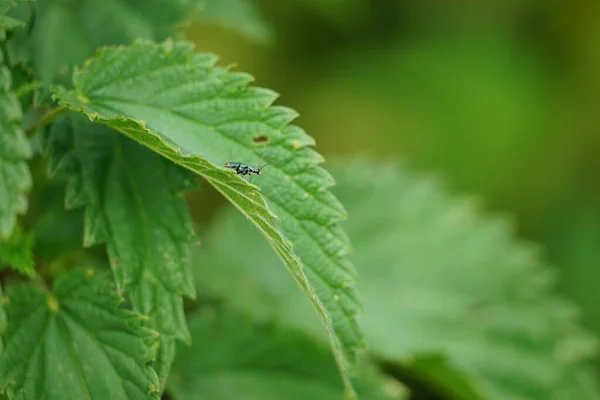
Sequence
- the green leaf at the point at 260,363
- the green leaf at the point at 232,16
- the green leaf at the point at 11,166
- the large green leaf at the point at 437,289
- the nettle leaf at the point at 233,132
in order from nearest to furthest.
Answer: the green leaf at the point at 11,166
the nettle leaf at the point at 233,132
the green leaf at the point at 260,363
the green leaf at the point at 232,16
the large green leaf at the point at 437,289

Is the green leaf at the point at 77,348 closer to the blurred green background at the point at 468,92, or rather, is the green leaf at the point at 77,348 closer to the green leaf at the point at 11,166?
the green leaf at the point at 11,166

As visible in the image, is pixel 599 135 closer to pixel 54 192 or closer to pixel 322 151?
pixel 322 151

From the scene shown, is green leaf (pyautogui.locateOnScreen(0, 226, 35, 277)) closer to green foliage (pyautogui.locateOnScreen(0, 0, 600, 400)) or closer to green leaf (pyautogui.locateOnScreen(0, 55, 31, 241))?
green foliage (pyautogui.locateOnScreen(0, 0, 600, 400))

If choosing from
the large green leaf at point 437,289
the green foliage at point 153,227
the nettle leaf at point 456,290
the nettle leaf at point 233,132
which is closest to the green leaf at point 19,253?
the green foliage at point 153,227

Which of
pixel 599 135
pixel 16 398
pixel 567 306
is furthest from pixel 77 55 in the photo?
pixel 599 135

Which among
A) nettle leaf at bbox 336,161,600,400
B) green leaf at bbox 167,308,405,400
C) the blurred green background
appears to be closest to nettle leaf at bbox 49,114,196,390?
green leaf at bbox 167,308,405,400

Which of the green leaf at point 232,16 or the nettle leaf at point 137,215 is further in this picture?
the green leaf at point 232,16

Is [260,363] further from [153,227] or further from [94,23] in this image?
[94,23]

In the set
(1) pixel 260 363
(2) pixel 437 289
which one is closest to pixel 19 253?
(1) pixel 260 363
